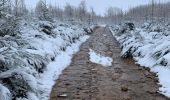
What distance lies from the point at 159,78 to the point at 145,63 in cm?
302

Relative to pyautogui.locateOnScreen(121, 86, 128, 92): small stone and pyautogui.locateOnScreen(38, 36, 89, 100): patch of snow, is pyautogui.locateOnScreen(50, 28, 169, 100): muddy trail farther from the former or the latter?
pyautogui.locateOnScreen(38, 36, 89, 100): patch of snow

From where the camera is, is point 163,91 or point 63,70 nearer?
point 163,91

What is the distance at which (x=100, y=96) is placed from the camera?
364 inches

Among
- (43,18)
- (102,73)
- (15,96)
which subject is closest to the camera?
(15,96)

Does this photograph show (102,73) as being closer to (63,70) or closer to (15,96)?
(63,70)

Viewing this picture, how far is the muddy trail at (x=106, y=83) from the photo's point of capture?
9273 mm

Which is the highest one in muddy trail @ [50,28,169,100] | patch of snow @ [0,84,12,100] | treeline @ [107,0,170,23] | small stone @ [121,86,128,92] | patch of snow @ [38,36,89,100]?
treeline @ [107,0,170,23]

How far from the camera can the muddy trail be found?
927 centimetres

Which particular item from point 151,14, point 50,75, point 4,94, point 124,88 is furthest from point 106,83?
point 151,14

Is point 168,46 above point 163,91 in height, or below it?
above

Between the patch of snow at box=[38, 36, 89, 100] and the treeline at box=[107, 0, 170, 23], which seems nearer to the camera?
the patch of snow at box=[38, 36, 89, 100]

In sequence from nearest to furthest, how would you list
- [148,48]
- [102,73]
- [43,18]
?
[102,73]
[148,48]
[43,18]

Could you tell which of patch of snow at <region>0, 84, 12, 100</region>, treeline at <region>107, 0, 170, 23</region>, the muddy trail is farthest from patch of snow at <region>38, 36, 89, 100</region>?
treeline at <region>107, 0, 170, 23</region>

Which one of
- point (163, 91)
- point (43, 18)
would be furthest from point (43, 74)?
point (43, 18)
